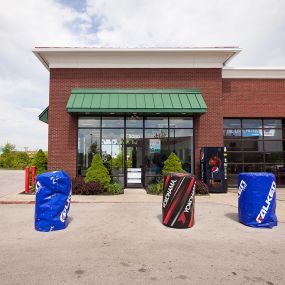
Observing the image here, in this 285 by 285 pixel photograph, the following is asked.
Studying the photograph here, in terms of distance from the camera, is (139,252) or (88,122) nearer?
(139,252)

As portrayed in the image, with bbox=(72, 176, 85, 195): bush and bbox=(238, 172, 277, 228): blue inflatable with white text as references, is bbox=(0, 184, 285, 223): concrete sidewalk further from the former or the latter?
bbox=(238, 172, 277, 228): blue inflatable with white text

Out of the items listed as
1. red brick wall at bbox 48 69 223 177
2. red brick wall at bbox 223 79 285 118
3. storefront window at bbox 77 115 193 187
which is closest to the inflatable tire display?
storefront window at bbox 77 115 193 187

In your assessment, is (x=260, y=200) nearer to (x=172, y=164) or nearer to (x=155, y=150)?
(x=172, y=164)

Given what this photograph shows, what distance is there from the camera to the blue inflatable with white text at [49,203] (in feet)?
23.2

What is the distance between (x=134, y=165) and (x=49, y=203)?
8.37 metres

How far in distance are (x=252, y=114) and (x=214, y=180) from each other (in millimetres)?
5110

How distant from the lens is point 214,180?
1395 centimetres

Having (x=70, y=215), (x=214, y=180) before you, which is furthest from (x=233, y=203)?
(x=70, y=215)

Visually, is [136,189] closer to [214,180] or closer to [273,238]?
[214,180]

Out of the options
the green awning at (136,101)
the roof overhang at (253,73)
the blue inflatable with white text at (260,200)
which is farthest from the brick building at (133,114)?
the blue inflatable with white text at (260,200)

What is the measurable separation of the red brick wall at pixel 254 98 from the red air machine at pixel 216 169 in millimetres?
3231

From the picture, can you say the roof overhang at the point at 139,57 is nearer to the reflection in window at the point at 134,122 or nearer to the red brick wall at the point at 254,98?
the red brick wall at the point at 254,98

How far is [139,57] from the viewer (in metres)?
15.2

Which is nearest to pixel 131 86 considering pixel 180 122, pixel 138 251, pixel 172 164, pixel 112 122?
pixel 112 122
